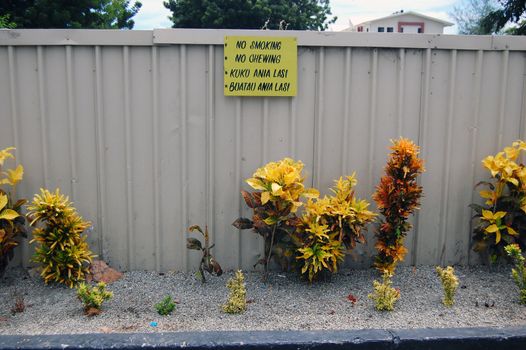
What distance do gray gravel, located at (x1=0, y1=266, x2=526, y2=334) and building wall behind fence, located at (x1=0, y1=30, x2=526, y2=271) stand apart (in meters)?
0.36

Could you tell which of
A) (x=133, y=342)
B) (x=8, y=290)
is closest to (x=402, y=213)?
(x=133, y=342)

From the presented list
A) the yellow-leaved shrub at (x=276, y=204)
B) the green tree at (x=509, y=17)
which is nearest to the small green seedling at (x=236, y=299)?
the yellow-leaved shrub at (x=276, y=204)

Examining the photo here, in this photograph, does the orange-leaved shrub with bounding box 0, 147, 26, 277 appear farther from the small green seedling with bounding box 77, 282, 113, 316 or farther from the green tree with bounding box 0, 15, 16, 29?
the green tree with bounding box 0, 15, 16, 29

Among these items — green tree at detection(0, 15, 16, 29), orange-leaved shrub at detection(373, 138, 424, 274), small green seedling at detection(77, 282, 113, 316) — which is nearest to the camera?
small green seedling at detection(77, 282, 113, 316)

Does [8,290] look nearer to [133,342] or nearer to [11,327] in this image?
[11,327]

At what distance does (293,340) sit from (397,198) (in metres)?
1.56

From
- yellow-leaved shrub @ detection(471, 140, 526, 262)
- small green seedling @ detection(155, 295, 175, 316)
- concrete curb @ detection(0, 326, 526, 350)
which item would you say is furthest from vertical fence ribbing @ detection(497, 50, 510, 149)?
small green seedling @ detection(155, 295, 175, 316)

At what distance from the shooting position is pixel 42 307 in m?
4.26

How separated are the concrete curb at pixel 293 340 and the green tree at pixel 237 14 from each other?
1785 centimetres

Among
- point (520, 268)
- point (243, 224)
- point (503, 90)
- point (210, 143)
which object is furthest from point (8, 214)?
point (503, 90)

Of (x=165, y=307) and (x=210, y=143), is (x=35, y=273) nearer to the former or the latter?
(x=165, y=307)

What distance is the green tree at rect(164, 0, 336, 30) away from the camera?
21.8m

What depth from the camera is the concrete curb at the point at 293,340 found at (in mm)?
3564

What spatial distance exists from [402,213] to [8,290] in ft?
10.9
